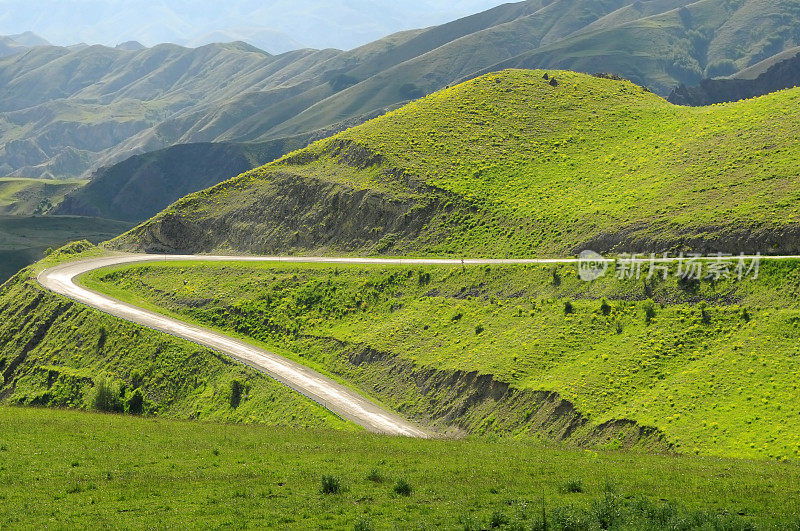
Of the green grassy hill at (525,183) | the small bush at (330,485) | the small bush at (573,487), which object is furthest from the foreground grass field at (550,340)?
the small bush at (330,485)

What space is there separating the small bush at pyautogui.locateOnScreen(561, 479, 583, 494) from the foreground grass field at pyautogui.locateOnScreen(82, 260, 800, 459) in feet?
50.0

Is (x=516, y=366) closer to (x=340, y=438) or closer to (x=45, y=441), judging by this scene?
(x=340, y=438)

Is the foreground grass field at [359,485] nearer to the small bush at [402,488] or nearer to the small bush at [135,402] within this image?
the small bush at [402,488]

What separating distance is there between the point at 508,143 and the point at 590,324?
51.8 m

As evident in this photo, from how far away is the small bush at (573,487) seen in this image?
28.0 metres

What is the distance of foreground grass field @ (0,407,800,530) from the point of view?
2470 centimetres

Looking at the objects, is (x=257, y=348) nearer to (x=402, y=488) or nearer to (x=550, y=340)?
(x=550, y=340)

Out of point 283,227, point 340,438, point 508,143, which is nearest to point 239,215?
point 283,227

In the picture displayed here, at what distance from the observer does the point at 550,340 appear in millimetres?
56875

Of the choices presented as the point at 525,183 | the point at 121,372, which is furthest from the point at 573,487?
the point at 525,183

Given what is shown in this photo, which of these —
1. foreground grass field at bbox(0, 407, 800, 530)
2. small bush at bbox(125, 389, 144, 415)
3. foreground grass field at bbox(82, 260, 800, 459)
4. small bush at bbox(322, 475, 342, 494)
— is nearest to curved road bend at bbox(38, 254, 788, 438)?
foreground grass field at bbox(82, 260, 800, 459)

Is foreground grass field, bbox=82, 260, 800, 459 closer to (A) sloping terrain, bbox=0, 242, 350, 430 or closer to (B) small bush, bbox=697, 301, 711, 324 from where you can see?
(B) small bush, bbox=697, 301, 711, 324

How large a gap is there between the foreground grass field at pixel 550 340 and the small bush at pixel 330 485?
21923 millimetres

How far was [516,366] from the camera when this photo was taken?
54656 mm
